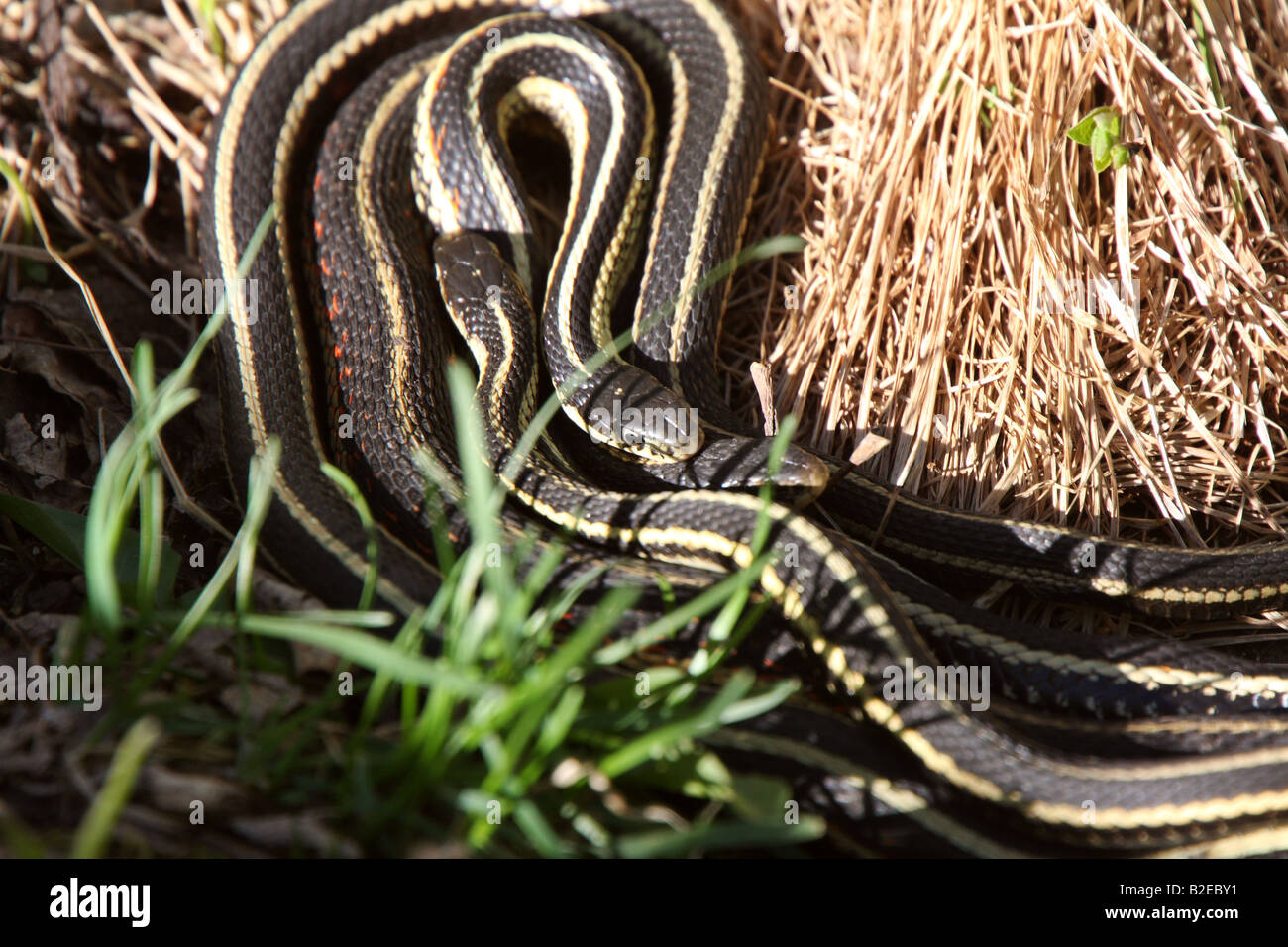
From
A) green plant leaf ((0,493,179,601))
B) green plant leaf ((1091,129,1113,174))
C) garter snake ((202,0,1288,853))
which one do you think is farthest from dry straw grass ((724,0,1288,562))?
green plant leaf ((0,493,179,601))

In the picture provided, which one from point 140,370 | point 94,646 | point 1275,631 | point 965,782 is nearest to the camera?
point 140,370

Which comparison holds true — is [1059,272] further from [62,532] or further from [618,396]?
[62,532]

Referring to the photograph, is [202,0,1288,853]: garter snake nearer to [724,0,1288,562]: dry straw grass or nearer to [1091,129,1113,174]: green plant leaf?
[724,0,1288,562]: dry straw grass

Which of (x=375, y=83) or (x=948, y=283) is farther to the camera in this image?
(x=375, y=83)

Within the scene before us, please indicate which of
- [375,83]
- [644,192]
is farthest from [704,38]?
[375,83]

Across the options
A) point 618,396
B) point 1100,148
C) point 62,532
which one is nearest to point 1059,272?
point 1100,148

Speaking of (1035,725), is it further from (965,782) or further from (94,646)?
(94,646)
